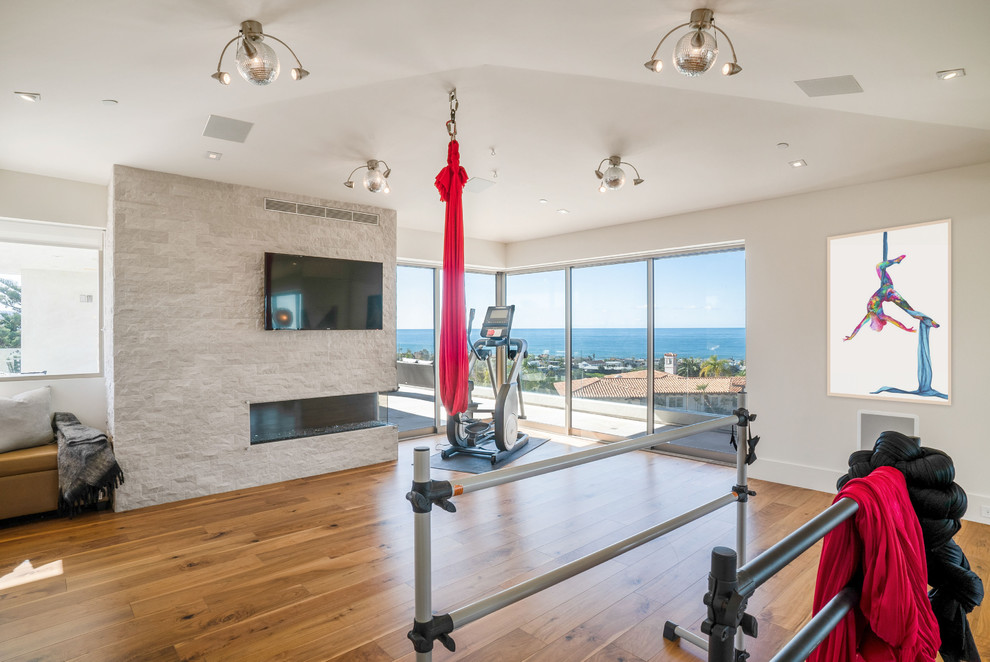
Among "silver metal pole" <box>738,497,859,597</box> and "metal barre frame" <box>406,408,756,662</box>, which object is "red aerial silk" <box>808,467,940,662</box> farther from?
"metal barre frame" <box>406,408,756,662</box>

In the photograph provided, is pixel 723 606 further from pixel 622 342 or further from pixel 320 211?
pixel 622 342

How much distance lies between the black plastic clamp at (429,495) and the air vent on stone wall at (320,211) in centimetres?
433

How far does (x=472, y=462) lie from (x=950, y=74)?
4680 millimetres

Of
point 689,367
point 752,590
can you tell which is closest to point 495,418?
point 689,367

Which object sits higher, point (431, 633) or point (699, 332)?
point (699, 332)

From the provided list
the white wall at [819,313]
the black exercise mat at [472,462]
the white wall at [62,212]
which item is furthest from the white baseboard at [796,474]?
the white wall at [62,212]

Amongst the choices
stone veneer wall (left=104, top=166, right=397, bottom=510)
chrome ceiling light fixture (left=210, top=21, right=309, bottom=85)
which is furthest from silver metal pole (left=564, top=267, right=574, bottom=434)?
chrome ceiling light fixture (left=210, top=21, right=309, bottom=85)

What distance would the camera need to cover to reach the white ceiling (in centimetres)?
208

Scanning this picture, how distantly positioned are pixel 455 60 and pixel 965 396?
169 inches

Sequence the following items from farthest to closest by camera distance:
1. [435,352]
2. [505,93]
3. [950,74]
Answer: [435,352], [505,93], [950,74]

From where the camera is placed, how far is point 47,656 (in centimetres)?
223

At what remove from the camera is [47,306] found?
4.50m

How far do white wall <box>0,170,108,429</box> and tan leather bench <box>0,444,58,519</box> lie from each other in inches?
27.5

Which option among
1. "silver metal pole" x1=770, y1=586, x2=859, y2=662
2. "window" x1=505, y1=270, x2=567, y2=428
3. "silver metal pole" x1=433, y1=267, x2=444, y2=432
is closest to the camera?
"silver metal pole" x1=770, y1=586, x2=859, y2=662
